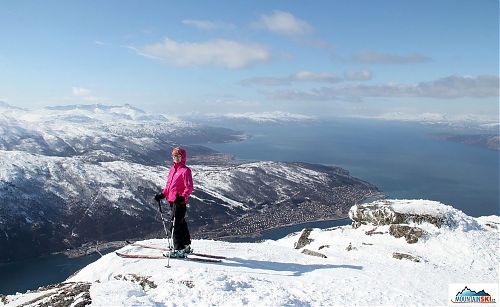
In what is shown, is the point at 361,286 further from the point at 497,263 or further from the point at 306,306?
the point at 497,263

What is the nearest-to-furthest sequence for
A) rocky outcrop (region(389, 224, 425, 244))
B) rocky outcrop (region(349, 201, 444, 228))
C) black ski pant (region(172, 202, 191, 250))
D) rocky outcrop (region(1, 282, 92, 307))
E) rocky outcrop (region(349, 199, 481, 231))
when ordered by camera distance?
rocky outcrop (region(1, 282, 92, 307)), black ski pant (region(172, 202, 191, 250)), rocky outcrop (region(389, 224, 425, 244)), rocky outcrop (region(349, 199, 481, 231)), rocky outcrop (region(349, 201, 444, 228))

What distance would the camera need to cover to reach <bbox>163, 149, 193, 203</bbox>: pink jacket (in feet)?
62.1

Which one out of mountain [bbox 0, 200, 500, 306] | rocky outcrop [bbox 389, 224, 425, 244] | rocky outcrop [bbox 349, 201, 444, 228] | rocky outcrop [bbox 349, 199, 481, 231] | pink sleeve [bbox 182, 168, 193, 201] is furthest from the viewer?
rocky outcrop [bbox 349, 201, 444, 228]

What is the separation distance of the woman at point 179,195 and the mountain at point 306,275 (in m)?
1.03

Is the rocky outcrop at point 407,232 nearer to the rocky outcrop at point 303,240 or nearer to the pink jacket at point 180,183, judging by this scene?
the rocky outcrop at point 303,240

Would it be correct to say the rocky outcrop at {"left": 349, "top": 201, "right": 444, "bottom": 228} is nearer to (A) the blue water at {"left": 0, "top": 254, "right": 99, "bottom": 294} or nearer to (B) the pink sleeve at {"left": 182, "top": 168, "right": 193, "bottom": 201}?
(B) the pink sleeve at {"left": 182, "top": 168, "right": 193, "bottom": 201}

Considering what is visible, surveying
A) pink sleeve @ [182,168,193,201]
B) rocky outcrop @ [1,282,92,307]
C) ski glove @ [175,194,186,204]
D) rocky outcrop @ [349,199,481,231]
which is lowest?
rocky outcrop @ [349,199,481,231]

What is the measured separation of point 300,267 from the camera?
21.2m

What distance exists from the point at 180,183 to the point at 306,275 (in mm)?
7847

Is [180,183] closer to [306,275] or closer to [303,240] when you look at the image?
[306,275]

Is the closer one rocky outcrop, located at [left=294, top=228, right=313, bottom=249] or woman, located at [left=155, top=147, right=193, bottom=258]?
woman, located at [left=155, top=147, right=193, bottom=258]

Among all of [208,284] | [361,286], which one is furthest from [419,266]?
[208,284]

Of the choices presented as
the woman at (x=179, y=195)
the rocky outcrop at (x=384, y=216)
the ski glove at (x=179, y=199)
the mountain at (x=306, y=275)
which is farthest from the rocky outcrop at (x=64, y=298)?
the rocky outcrop at (x=384, y=216)

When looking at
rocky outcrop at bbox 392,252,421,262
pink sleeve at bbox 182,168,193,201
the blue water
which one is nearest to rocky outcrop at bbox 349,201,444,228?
rocky outcrop at bbox 392,252,421,262
